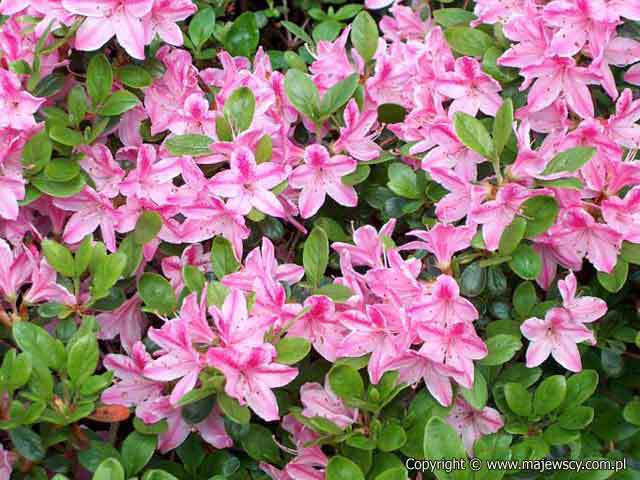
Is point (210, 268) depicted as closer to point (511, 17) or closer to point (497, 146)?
point (497, 146)

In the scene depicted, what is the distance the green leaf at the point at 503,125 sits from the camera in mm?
1605

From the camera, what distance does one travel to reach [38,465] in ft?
5.20

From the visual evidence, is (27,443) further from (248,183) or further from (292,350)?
(248,183)

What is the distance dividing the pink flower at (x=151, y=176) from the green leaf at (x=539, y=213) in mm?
660

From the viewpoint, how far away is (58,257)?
5.28 ft

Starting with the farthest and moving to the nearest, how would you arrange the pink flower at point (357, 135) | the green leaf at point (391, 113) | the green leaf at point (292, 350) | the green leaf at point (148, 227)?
the green leaf at point (391, 113) < the pink flower at point (357, 135) < the green leaf at point (148, 227) < the green leaf at point (292, 350)

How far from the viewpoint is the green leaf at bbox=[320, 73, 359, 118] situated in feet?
5.83

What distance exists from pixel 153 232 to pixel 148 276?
91mm

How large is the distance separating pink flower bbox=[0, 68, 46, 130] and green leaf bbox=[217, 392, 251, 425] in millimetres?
700

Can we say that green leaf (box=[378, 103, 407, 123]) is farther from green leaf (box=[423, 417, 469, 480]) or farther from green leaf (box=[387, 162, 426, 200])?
green leaf (box=[423, 417, 469, 480])

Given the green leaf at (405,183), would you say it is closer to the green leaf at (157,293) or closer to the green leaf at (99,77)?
the green leaf at (157,293)

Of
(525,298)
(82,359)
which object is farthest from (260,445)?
(525,298)

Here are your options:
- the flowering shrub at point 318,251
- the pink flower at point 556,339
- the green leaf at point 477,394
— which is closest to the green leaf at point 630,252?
the flowering shrub at point 318,251

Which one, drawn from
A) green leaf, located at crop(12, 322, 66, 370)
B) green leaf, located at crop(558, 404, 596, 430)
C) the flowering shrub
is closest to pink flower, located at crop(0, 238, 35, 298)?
the flowering shrub
